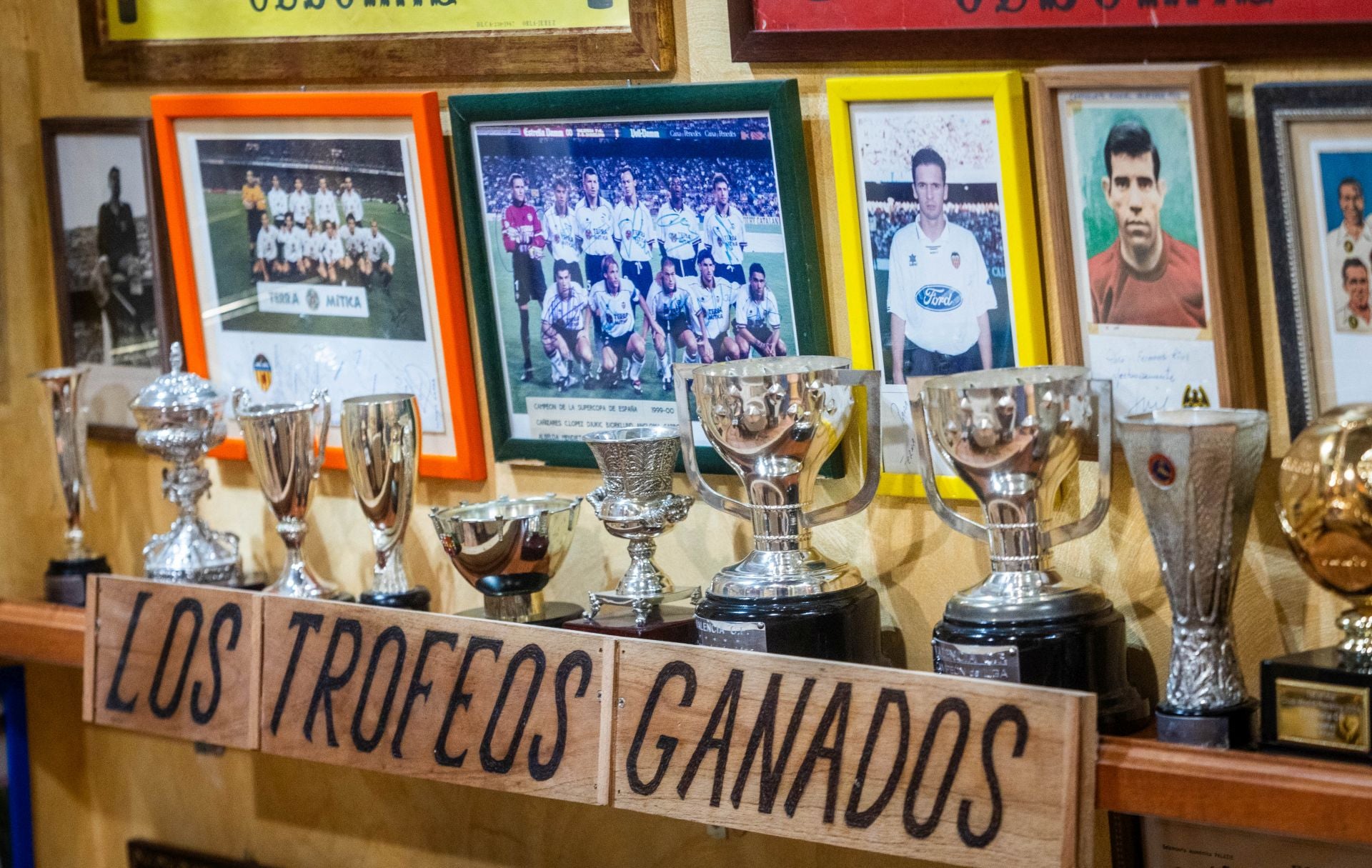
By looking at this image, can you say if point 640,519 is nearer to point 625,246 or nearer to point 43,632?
point 625,246

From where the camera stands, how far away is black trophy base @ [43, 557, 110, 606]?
2.09m

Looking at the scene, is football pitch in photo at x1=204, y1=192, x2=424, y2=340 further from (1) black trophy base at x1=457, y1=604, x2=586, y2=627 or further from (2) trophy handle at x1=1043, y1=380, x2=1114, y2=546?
(2) trophy handle at x1=1043, y1=380, x2=1114, y2=546

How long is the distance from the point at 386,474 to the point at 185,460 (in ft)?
1.10

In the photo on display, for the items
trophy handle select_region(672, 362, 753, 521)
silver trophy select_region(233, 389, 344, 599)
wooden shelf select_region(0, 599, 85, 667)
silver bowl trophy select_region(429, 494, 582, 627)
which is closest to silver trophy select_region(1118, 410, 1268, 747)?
trophy handle select_region(672, 362, 753, 521)

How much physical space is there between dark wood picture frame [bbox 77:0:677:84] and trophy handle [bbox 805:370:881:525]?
404mm

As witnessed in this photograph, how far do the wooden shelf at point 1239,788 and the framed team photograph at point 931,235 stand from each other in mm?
360

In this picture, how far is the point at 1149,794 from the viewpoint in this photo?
1.25 meters

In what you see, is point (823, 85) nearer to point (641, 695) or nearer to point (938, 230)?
point (938, 230)

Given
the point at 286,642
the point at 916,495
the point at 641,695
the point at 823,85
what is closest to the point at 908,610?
the point at 916,495

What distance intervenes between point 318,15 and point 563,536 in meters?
0.69

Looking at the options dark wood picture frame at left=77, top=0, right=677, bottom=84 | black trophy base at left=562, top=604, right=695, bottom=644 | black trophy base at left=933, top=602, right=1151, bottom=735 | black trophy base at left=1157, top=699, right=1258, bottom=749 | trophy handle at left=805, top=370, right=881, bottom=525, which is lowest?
black trophy base at left=1157, top=699, right=1258, bottom=749

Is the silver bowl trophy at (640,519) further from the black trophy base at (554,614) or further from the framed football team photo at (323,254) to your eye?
the framed football team photo at (323,254)

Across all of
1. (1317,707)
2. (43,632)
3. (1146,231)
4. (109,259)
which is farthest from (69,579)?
(1317,707)

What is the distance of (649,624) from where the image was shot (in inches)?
61.7
